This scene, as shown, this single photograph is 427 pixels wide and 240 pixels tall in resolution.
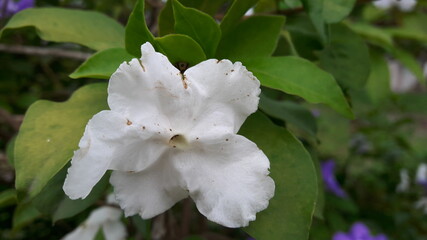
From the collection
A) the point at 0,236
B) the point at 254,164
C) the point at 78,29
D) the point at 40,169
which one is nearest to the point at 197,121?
the point at 254,164

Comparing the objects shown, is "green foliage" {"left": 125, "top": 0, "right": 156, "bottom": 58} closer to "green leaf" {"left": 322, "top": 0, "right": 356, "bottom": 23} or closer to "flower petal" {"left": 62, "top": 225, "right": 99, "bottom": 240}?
"green leaf" {"left": 322, "top": 0, "right": 356, "bottom": 23}

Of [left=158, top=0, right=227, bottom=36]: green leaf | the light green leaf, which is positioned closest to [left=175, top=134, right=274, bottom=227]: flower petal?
[left=158, top=0, right=227, bottom=36]: green leaf

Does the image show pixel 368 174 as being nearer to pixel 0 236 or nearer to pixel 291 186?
pixel 0 236

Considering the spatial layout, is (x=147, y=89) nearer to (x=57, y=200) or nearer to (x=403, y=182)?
(x=57, y=200)

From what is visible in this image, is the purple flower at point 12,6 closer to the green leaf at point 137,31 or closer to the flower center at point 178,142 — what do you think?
the green leaf at point 137,31

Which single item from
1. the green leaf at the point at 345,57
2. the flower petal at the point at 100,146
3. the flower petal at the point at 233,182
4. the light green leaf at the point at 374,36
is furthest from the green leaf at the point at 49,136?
the light green leaf at the point at 374,36
